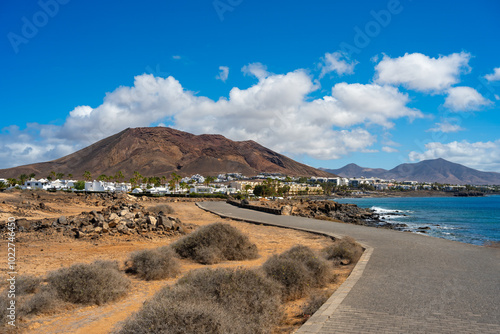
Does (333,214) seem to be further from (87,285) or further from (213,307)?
(213,307)

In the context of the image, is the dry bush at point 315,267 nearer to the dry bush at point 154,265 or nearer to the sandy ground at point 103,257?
the sandy ground at point 103,257

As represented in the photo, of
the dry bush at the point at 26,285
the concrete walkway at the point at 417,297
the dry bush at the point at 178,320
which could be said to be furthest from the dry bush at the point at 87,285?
the concrete walkway at the point at 417,297

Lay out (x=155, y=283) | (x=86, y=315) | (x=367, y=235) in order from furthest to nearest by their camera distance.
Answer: (x=367, y=235)
(x=155, y=283)
(x=86, y=315)

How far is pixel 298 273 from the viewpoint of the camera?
7035 millimetres

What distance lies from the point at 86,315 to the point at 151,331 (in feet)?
A: 9.78

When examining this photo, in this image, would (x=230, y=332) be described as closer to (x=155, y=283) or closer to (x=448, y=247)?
(x=155, y=283)

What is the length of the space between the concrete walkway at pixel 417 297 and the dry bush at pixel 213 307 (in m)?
0.78

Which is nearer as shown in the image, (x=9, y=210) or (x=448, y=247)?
(x=448, y=247)

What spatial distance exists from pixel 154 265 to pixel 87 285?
2.05 meters

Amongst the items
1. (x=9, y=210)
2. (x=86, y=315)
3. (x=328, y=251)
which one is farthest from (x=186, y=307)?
(x=9, y=210)

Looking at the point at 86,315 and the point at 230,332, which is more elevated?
the point at 230,332

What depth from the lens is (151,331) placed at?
13.0ft

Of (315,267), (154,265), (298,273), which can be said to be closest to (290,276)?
(298,273)

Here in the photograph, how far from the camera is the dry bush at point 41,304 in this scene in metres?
6.03
